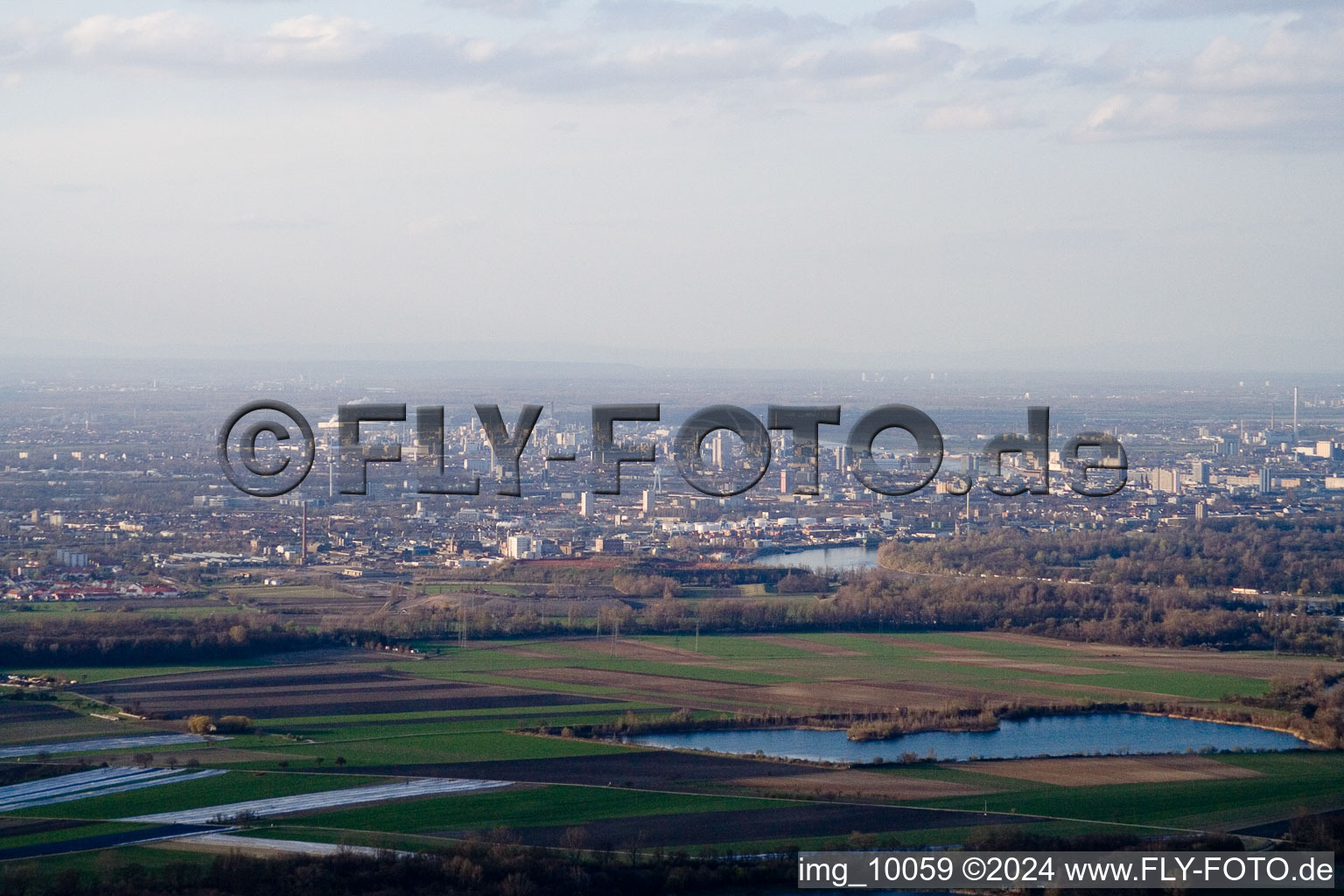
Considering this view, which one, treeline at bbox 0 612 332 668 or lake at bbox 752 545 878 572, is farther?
lake at bbox 752 545 878 572

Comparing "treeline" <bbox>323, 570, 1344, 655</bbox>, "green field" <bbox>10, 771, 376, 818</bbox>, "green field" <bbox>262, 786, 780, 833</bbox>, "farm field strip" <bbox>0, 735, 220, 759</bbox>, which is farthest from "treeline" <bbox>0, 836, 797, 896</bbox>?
"treeline" <bbox>323, 570, 1344, 655</bbox>

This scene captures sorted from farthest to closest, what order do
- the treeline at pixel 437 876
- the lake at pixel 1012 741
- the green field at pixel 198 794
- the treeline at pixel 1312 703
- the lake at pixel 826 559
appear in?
the lake at pixel 826 559 < the treeline at pixel 1312 703 < the lake at pixel 1012 741 < the green field at pixel 198 794 < the treeline at pixel 437 876

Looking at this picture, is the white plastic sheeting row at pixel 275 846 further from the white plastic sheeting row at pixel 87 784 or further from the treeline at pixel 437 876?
the white plastic sheeting row at pixel 87 784

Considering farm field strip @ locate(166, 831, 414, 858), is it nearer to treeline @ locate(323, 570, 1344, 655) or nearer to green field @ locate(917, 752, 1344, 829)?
green field @ locate(917, 752, 1344, 829)

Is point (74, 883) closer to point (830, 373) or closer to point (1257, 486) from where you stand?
point (1257, 486)

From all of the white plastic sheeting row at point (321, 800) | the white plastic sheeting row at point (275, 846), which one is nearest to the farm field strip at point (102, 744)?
the white plastic sheeting row at point (321, 800)

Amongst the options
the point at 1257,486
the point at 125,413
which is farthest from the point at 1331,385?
the point at 125,413
